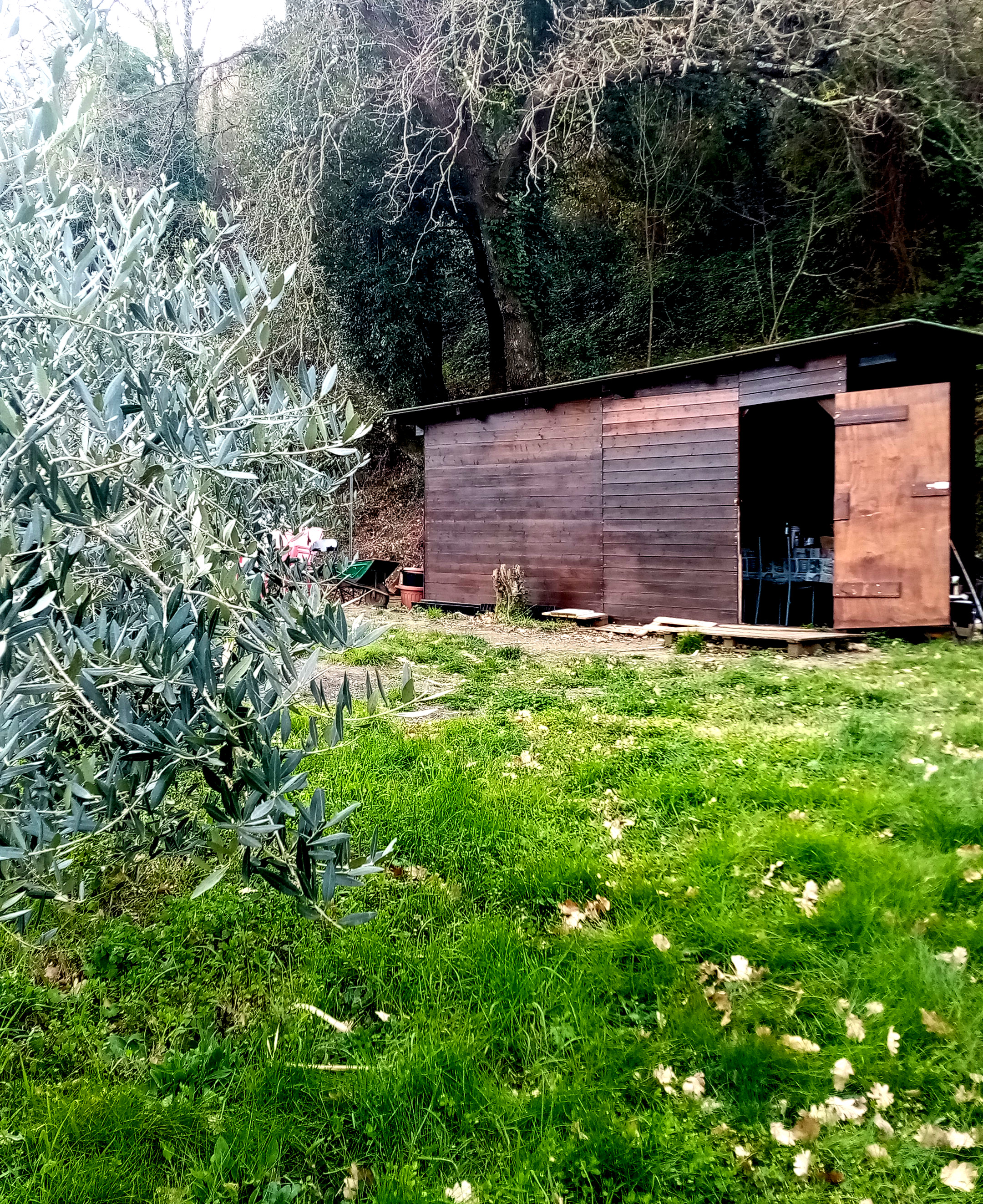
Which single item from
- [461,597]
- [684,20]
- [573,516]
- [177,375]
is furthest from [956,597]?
[177,375]

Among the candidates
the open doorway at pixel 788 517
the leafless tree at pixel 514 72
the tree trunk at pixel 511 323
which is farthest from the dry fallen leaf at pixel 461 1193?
the tree trunk at pixel 511 323

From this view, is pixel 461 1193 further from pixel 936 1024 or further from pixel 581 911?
pixel 936 1024

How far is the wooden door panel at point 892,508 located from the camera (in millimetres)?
8438

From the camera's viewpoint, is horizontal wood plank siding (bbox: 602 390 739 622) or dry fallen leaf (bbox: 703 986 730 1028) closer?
dry fallen leaf (bbox: 703 986 730 1028)

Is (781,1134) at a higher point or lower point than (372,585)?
lower

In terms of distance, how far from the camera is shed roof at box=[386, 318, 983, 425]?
8359 mm

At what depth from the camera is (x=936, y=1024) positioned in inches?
85.4

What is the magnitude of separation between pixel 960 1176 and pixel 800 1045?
0.44 m

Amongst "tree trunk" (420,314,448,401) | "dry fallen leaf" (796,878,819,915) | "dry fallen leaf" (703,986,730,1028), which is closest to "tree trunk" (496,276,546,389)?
"tree trunk" (420,314,448,401)

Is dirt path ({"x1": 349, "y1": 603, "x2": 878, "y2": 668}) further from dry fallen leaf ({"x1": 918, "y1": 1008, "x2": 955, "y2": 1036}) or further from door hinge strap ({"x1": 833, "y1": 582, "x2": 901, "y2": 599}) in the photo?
dry fallen leaf ({"x1": 918, "y1": 1008, "x2": 955, "y2": 1036})

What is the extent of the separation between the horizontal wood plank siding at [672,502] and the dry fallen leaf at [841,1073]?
7.93 m

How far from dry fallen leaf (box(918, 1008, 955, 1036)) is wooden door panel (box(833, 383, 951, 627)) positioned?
7.15 meters

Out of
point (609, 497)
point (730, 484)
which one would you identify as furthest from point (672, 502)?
point (609, 497)

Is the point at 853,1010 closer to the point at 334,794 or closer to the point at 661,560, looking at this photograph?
the point at 334,794
